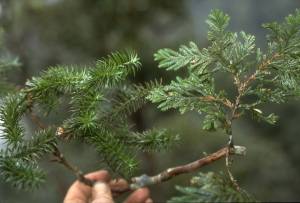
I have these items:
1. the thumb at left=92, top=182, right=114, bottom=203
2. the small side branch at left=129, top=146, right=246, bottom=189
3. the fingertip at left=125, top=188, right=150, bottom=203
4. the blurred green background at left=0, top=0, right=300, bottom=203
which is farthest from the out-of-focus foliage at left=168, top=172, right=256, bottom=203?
the blurred green background at left=0, top=0, right=300, bottom=203

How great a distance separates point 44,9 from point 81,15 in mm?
255

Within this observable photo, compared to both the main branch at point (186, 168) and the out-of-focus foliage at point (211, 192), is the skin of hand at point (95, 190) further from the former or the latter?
the out-of-focus foliage at point (211, 192)

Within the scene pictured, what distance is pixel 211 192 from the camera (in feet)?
1.80

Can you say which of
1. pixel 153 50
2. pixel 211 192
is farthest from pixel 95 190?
pixel 153 50

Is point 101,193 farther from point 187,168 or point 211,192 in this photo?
point 211,192

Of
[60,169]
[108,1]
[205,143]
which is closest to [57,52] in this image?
[108,1]

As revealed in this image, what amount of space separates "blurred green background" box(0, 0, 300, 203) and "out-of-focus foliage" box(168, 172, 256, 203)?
168 cm

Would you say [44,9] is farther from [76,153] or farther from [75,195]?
[75,195]

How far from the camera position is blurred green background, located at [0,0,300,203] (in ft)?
8.07

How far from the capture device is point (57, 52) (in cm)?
267

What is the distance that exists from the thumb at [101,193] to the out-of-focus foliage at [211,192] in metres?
0.27

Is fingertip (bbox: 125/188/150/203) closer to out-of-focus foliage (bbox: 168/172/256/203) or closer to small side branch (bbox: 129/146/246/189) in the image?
small side branch (bbox: 129/146/246/189)

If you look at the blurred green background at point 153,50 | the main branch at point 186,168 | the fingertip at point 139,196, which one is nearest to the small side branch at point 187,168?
the main branch at point 186,168

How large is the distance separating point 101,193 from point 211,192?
342mm
